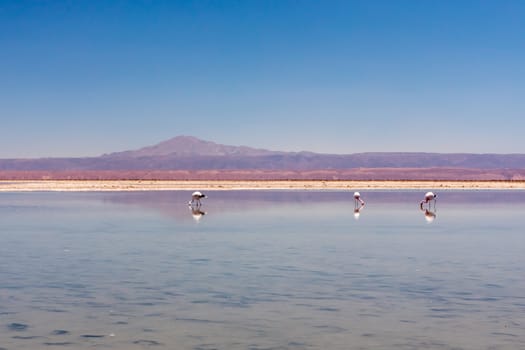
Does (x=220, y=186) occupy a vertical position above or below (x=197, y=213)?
above

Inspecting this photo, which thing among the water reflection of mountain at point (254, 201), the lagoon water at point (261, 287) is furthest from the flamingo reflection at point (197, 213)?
the lagoon water at point (261, 287)

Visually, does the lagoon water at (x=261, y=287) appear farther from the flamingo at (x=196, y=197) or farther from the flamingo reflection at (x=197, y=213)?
the flamingo at (x=196, y=197)

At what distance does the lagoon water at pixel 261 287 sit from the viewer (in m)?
9.55

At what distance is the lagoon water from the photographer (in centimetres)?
955

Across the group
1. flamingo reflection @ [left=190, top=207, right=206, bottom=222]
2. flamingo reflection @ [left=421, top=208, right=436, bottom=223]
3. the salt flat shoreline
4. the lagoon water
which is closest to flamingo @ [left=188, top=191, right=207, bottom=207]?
flamingo reflection @ [left=190, top=207, right=206, bottom=222]

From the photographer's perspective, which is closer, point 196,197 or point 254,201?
point 196,197

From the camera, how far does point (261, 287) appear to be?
1265cm

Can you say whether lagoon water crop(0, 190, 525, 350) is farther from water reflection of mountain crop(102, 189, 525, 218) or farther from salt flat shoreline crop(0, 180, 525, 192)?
salt flat shoreline crop(0, 180, 525, 192)

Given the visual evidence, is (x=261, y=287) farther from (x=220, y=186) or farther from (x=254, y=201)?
(x=220, y=186)

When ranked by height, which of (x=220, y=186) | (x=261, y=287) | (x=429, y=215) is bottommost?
(x=261, y=287)

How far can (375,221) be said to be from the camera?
26.4 m

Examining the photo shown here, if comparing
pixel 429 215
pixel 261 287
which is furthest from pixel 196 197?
pixel 261 287

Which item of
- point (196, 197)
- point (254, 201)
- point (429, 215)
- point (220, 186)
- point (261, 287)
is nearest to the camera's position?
point (261, 287)

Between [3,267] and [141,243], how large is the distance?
15.2ft
